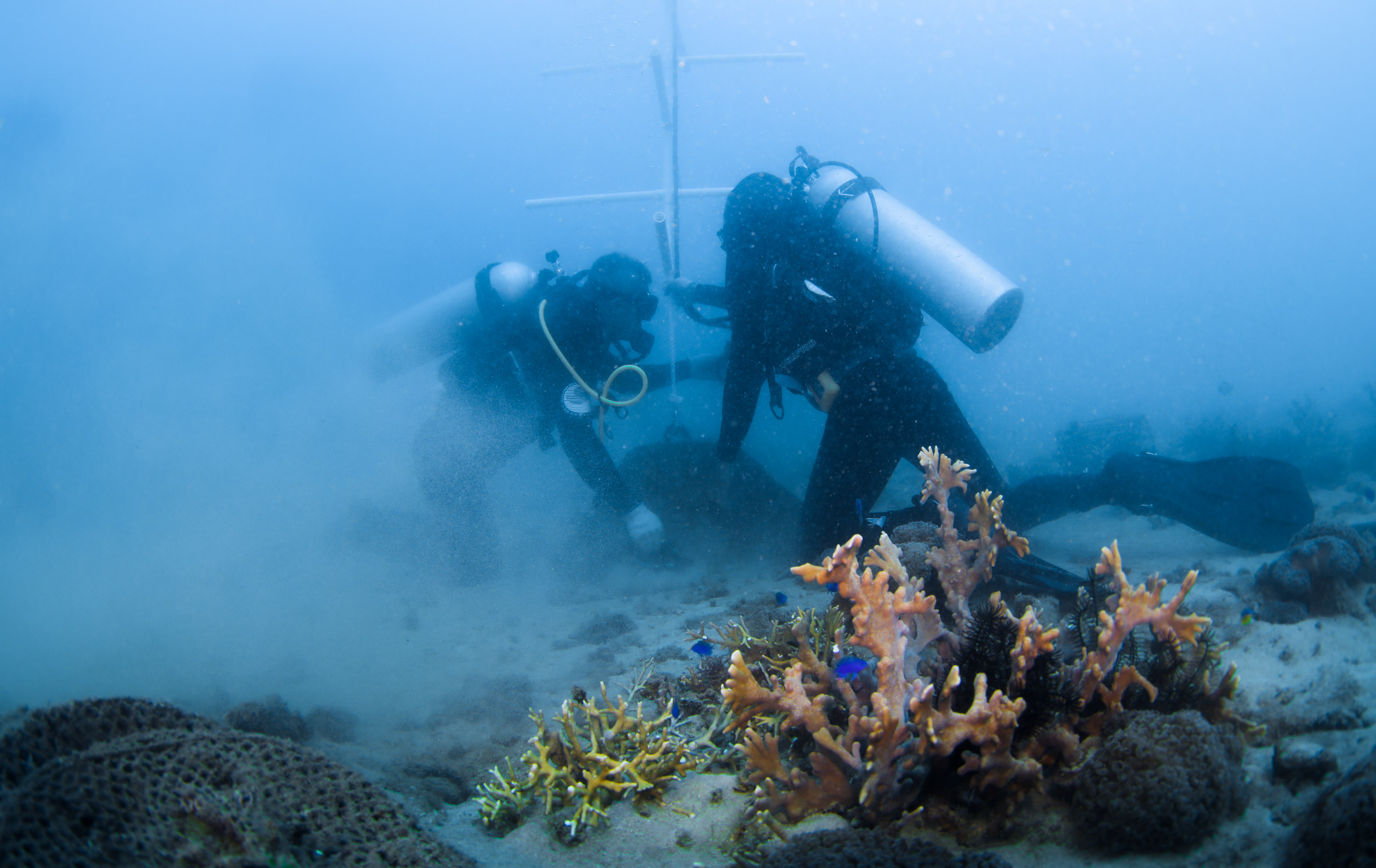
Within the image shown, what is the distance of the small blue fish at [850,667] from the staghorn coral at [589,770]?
0.98 m

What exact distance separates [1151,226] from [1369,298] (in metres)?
22.1

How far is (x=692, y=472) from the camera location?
9.25 meters

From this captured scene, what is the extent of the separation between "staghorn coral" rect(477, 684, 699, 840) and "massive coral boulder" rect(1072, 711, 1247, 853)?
5.62ft

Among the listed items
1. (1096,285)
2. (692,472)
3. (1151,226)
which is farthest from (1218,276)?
(692,472)

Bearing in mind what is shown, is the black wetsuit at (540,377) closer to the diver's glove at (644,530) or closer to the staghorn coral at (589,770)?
the diver's glove at (644,530)

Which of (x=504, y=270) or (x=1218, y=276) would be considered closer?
(x=504, y=270)

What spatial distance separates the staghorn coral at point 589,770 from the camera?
2586mm

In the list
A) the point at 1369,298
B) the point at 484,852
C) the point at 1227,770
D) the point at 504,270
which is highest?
the point at 504,270

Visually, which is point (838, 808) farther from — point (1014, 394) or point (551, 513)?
point (1014, 394)

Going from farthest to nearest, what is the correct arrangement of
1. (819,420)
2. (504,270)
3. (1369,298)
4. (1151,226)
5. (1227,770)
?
(1151,226)
(1369,298)
(819,420)
(504,270)
(1227,770)

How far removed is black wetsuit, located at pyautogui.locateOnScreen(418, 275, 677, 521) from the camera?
6844mm

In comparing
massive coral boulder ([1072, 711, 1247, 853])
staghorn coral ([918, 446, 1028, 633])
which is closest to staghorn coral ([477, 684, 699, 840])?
staghorn coral ([918, 446, 1028, 633])

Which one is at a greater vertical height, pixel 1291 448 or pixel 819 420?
pixel 1291 448

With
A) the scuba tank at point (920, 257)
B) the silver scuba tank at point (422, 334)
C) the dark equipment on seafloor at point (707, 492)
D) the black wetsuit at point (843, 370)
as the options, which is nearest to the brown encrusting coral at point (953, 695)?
the black wetsuit at point (843, 370)
